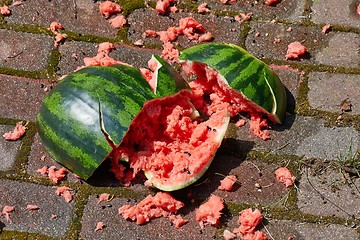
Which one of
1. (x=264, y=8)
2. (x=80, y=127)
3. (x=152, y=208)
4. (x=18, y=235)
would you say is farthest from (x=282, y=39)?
(x=18, y=235)

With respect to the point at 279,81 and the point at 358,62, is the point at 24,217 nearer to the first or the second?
the point at 279,81

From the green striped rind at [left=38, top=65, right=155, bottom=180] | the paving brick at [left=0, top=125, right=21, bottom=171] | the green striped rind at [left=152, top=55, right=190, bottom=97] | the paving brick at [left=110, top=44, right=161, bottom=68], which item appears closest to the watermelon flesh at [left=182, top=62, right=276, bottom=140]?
the green striped rind at [left=152, top=55, right=190, bottom=97]

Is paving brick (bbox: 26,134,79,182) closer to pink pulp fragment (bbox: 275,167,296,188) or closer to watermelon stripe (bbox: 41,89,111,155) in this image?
watermelon stripe (bbox: 41,89,111,155)

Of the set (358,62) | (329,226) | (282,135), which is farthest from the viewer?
(358,62)

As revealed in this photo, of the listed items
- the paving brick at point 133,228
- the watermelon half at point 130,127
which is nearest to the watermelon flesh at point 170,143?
the watermelon half at point 130,127

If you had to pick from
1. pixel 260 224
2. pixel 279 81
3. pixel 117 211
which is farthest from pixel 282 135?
pixel 117 211

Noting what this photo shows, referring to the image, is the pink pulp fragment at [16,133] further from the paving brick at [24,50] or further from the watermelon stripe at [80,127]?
the paving brick at [24,50]
